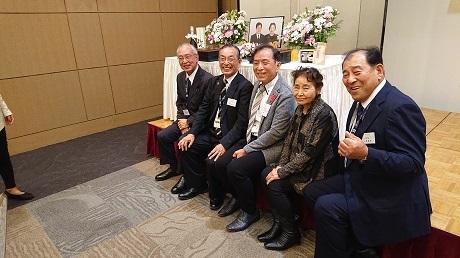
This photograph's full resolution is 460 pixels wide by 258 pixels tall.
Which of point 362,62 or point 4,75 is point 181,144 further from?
point 4,75

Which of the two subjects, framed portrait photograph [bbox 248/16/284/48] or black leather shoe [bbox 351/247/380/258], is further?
framed portrait photograph [bbox 248/16/284/48]

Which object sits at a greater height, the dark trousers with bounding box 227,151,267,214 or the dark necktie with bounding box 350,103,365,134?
the dark necktie with bounding box 350,103,365,134

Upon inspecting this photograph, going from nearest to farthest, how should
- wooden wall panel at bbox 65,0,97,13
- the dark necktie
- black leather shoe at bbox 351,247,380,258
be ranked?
the dark necktie → black leather shoe at bbox 351,247,380,258 → wooden wall panel at bbox 65,0,97,13

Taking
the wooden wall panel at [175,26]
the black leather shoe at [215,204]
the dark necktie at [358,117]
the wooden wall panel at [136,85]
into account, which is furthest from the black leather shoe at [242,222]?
A: the wooden wall panel at [175,26]

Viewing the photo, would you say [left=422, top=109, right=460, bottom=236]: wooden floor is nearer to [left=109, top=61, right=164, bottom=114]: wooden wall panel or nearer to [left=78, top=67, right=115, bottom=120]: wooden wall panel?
[left=109, top=61, right=164, bottom=114]: wooden wall panel

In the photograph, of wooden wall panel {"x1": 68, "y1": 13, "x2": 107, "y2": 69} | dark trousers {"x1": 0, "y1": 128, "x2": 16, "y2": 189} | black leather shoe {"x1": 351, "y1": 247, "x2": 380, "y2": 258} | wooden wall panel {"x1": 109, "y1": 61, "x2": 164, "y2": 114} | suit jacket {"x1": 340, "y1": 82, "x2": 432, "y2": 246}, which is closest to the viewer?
suit jacket {"x1": 340, "y1": 82, "x2": 432, "y2": 246}

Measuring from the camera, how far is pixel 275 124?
2168 mm

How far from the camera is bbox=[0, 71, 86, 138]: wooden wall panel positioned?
388 centimetres

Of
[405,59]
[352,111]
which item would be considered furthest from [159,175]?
[405,59]

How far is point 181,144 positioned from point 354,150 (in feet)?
5.51

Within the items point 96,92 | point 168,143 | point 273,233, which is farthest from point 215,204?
point 96,92

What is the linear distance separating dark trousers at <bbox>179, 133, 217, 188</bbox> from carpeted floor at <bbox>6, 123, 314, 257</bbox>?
176 mm

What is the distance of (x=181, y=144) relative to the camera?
2.69 metres

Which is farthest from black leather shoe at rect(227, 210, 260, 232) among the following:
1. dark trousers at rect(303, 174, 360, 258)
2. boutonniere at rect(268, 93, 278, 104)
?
boutonniere at rect(268, 93, 278, 104)
